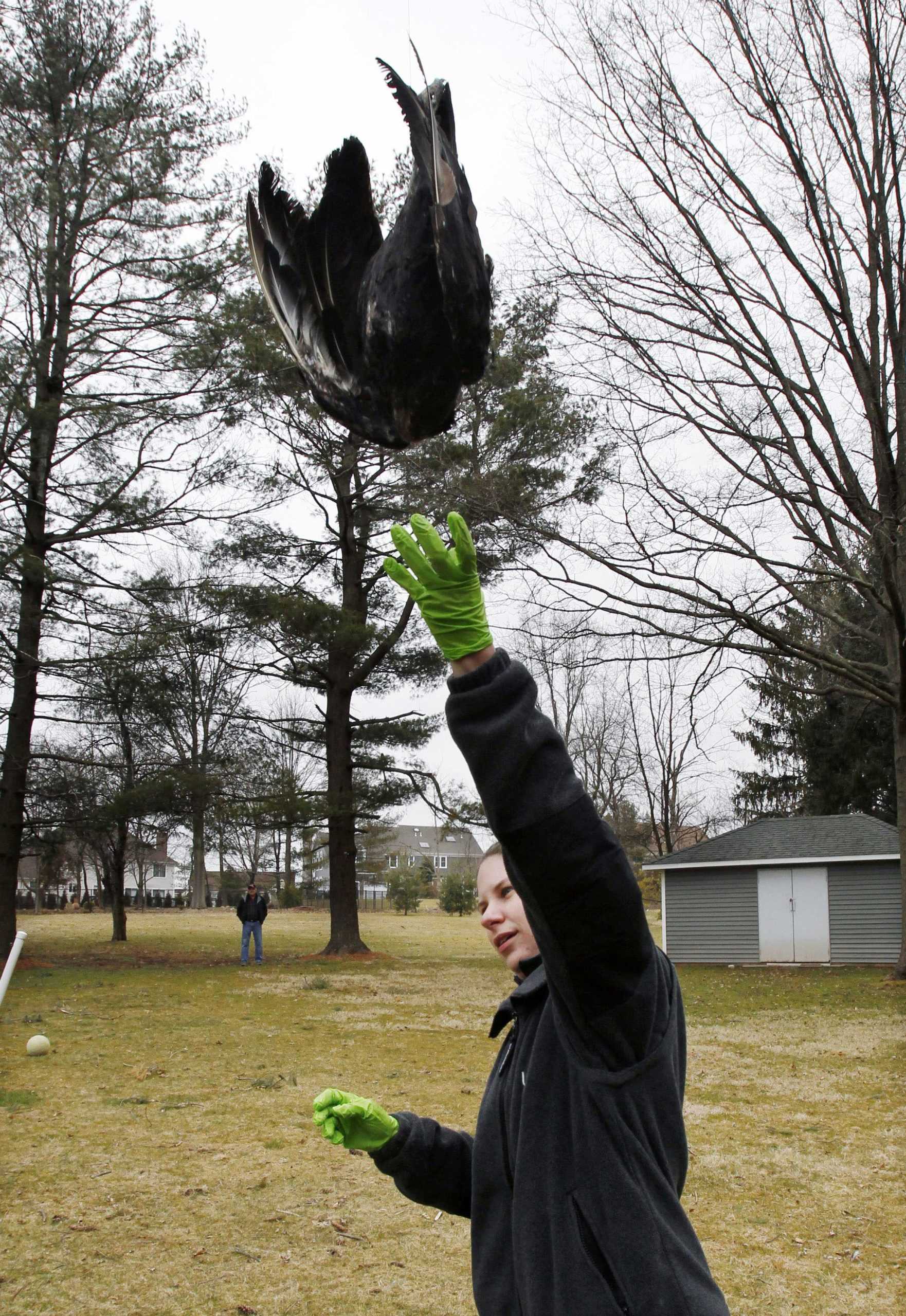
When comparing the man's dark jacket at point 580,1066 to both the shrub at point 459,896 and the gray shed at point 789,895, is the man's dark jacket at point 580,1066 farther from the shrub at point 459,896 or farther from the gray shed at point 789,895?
the shrub at point 459,896

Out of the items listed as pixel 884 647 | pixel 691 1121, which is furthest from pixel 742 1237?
pixel 884 647

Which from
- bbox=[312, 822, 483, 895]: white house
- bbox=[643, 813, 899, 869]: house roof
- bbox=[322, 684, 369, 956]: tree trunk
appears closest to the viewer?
bbox=[322, 684, 369, 956]: tree trunk

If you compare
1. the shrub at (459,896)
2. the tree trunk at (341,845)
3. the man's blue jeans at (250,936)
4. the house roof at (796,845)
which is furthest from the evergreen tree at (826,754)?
the shrub at (459,896)

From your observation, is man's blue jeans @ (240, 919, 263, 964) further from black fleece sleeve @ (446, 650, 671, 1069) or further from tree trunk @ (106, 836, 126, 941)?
black fleece sleeve @ (446, 650, 671, 1069)

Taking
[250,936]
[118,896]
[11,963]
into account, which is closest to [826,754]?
[250,936]

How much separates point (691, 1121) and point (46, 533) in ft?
41.8

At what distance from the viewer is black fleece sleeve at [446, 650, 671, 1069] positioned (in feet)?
4.11

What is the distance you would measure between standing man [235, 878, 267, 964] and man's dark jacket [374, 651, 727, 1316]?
1673cm

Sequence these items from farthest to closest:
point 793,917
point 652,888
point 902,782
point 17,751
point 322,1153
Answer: point 652,888
point 793,917
point 17,751
point 902,782
point 322,1153

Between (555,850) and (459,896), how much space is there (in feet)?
125

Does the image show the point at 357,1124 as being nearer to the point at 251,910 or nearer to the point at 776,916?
the point at 251,910

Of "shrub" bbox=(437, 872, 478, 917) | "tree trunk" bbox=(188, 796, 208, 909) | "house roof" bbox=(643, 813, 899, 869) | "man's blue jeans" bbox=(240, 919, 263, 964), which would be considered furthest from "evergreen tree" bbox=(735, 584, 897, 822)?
"tree trunk" bbox=(188, 796, 208, 909)

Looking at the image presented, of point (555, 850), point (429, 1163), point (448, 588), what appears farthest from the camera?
point (429, 1163)

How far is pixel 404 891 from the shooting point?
4025 cm
